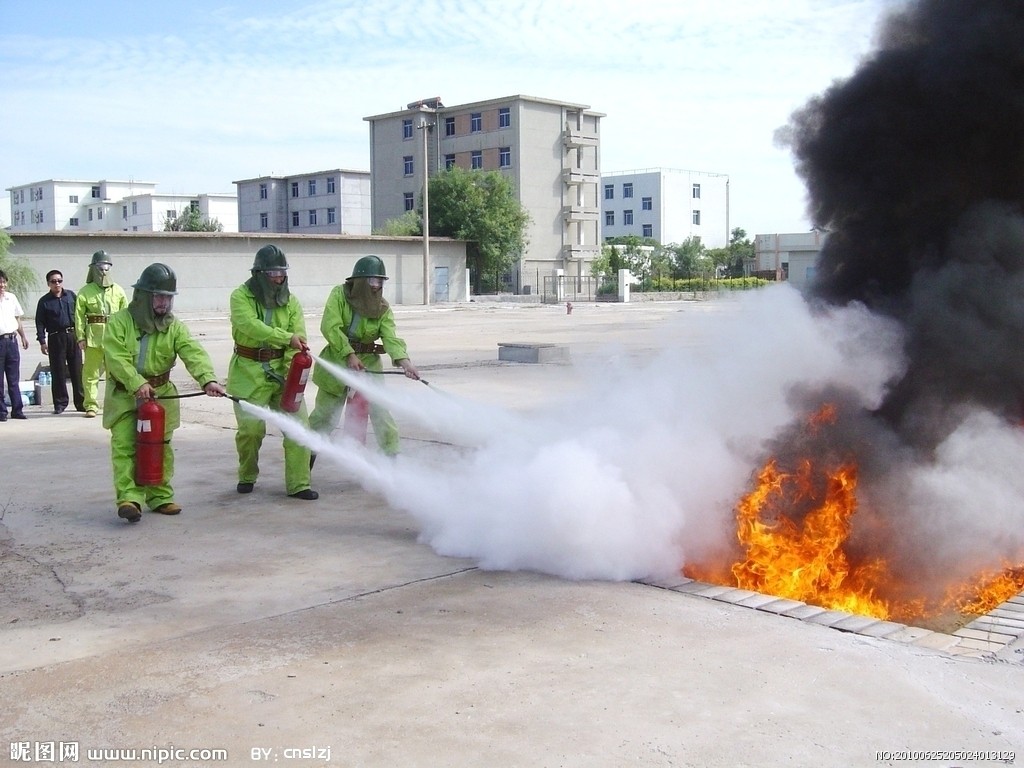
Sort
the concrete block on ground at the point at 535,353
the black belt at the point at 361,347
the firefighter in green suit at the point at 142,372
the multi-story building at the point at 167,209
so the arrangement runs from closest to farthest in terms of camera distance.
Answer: the firefighter in green suit at the point at 142,372
the black belt at the point at 361,347
the concrete block on ground at the point at 535,353
the multi-story building at the point at 167,209

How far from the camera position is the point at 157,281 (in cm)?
694

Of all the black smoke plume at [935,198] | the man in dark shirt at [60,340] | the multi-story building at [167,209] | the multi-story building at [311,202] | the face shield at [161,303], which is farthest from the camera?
the multi-story building at [167,209]

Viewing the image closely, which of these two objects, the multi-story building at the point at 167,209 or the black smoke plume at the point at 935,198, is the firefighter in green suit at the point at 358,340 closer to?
the black smoke plume at the point at 935,198

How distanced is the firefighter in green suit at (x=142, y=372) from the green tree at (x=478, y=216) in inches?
1877

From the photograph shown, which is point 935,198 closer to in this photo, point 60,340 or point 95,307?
point 95,307

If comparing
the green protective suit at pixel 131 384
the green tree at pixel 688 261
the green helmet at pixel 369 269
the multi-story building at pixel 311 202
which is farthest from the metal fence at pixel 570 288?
the green protective suit at pixel 131 384

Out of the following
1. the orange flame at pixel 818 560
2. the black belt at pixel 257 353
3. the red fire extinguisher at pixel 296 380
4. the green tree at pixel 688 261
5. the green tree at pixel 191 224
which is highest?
the green tree at pixel 191 224

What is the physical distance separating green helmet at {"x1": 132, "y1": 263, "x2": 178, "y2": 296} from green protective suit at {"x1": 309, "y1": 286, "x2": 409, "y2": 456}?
4.10 ft

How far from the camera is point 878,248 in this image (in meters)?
6.45

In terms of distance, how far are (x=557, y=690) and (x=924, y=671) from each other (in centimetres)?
152

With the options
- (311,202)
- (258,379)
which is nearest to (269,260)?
(258,379)

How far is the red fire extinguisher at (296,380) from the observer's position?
24.1 ft

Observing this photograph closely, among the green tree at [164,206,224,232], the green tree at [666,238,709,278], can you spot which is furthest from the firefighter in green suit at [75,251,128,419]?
the green tree at [164,206,224,232]

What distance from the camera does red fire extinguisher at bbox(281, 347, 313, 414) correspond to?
7352 millimetres
